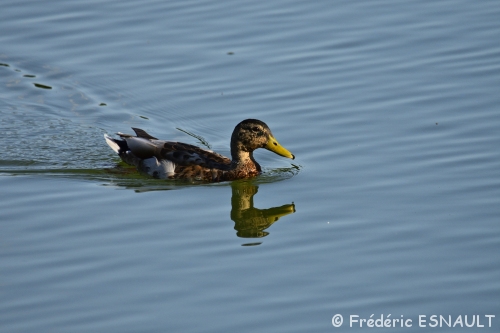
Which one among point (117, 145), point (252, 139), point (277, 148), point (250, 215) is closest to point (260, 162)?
point (252, 139)

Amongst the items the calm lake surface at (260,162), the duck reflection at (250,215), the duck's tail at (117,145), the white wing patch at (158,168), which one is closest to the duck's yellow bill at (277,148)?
the calm lake surface at (260,162)

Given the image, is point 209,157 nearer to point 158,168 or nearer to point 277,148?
point 158,168

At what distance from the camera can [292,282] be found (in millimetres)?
9047

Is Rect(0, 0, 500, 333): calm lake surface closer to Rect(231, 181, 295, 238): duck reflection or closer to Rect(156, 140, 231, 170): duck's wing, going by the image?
Rect(231, 181, 295, 238): duck reflection

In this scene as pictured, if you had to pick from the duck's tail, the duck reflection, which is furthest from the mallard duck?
→ the duck reflection

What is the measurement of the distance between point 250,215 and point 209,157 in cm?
192

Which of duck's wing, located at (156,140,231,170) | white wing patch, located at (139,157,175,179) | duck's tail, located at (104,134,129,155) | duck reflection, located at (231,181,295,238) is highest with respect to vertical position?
duck's tail, located at (104,134,129,155)

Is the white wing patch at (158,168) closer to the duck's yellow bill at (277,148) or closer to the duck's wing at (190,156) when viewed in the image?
the duck's wing at (190,156)

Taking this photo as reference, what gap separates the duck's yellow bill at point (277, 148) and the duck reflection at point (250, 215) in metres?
0.66

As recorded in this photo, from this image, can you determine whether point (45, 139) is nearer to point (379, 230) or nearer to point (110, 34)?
point (110, 34)

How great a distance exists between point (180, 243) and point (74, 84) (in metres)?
6.74

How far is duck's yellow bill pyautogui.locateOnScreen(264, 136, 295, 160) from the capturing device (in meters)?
12.8

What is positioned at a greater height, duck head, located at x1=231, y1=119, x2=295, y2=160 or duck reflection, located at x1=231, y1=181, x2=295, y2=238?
duck head, located at x1=231, y1=119, x2=295, y2=160

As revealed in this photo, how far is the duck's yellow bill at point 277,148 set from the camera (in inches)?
502
